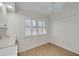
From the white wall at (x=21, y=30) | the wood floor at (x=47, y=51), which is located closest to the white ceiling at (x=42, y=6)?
the white wall at (x=21, y=30)

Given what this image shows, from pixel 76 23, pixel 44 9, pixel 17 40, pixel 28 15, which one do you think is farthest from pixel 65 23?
pixel 17 40

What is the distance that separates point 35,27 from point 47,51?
13.7 inches

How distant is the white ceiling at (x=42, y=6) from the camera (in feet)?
2.85

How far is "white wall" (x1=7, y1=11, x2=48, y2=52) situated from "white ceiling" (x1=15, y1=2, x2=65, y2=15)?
61 mm

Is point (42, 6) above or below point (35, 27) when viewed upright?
above

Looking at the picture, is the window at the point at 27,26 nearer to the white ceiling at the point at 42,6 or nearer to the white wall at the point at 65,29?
the white ceiling at the point at 42,6

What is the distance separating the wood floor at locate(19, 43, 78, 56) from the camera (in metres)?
0.87

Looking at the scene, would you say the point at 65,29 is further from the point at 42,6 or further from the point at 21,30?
the point at 21,30

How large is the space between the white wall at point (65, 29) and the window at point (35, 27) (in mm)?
105

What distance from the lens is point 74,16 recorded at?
99cm

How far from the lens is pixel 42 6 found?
3.06 ft

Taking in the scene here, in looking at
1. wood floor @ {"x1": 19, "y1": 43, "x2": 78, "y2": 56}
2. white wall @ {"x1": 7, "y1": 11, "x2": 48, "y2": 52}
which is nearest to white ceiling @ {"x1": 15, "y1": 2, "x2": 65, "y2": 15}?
white wall @ {"x1": 7, "y1": 11, "x2": 48, "y2": 52}

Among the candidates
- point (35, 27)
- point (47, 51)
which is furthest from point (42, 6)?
point (47, 51)

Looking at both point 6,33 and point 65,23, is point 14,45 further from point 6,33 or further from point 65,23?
point 65,23
